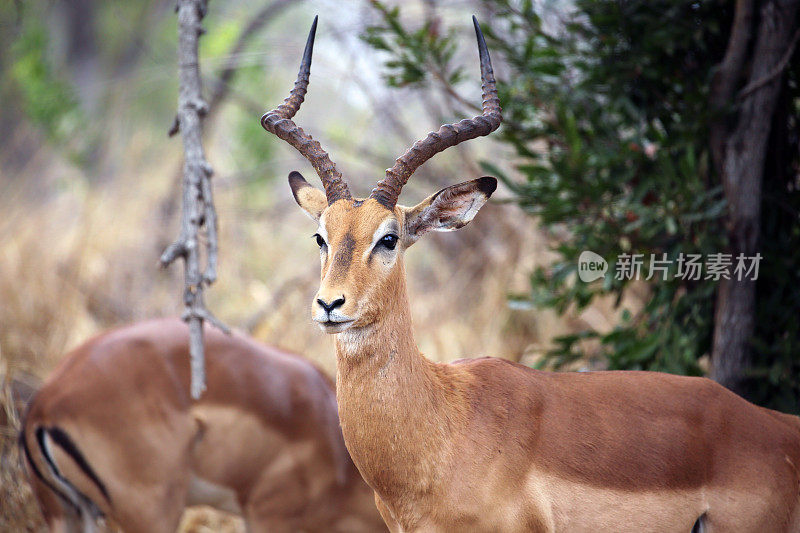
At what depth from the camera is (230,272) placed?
30.2ft

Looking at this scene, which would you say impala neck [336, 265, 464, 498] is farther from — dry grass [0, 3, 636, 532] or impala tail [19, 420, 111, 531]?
dry grass [0, 3, 636, 532]

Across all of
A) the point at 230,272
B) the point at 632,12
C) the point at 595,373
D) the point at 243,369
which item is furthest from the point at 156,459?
the point at 230,272

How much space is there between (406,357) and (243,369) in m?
2.16

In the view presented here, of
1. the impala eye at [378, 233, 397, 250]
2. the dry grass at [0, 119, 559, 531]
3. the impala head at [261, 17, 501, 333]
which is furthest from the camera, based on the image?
the dry grass at [0, 119, 559, 531]

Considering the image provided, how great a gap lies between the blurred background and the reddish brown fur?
153 cm

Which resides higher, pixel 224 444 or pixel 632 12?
pixel 632 12

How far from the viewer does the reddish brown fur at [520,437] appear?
111 inches

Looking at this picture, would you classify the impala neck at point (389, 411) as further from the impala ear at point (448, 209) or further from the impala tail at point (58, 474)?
the impala tail at point (58, 474)

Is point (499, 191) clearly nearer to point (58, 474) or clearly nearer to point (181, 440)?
point (181, 440)

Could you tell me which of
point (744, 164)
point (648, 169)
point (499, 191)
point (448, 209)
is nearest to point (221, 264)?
point (499, 191)

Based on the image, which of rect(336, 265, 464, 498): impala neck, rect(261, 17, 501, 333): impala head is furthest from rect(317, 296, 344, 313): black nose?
rect(336, 265, 464, 498): impala neck

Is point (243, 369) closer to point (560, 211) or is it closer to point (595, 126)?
point (560, 211)

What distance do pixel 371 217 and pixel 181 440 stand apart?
2.35 meters

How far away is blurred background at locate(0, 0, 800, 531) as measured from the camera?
466 cm
